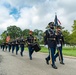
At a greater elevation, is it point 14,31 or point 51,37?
point 14,31

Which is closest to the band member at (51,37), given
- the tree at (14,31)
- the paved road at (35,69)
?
the paved road at (35,69)

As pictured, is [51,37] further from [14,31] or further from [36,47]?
[14,31]

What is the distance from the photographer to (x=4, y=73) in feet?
30.8

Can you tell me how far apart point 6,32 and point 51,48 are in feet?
476

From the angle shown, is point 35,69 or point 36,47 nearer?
point 35,69

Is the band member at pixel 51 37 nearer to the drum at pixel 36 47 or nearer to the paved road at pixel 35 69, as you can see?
the paved road at pixel 35 69

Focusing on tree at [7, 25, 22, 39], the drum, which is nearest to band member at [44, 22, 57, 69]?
the drum

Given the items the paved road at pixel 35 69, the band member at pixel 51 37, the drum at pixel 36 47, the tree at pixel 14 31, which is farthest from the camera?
the tree at pixel 14 31

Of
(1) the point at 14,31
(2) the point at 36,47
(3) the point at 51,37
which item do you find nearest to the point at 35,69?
(3) the point at 51,37

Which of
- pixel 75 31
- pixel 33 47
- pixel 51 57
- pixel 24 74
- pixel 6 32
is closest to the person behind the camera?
pixel 24 74

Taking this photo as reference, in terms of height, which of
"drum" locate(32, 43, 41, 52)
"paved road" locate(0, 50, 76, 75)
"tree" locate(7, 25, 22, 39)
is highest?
"tree" locate(7, 25, 22, 39)

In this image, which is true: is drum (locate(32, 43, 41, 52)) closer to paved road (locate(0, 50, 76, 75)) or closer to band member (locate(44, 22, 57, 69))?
paved road (locate(0, 50, 76, 75))

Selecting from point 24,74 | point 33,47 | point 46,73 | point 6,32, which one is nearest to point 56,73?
point 46,73

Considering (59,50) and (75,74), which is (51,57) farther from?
(75,74)
